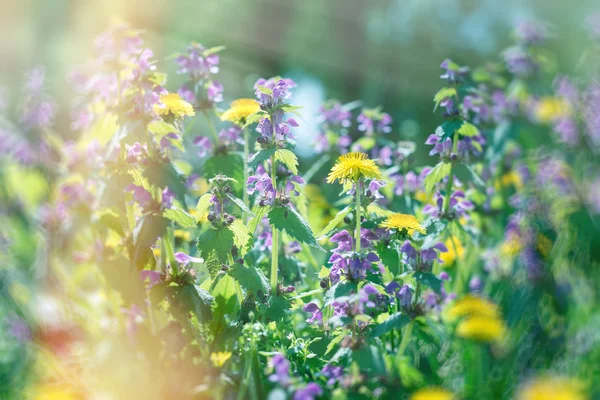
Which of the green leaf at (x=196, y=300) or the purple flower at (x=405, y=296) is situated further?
the green leaf at (x=196, y=300)

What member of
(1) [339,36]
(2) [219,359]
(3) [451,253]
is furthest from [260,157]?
(1) [339,36]

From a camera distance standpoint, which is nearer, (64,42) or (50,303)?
(50,303)

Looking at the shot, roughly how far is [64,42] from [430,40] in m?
7.80

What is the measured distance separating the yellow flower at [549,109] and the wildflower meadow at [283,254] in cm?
17

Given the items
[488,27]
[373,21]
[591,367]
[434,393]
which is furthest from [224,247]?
[488,27]

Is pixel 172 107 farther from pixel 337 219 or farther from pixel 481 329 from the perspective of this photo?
pixel 481 329

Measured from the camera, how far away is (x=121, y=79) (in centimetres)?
320

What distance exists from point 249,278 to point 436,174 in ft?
3.71

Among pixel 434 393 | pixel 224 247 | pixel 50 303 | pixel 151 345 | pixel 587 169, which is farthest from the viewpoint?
pixel 50 303

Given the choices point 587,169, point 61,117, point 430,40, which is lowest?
point 587,169

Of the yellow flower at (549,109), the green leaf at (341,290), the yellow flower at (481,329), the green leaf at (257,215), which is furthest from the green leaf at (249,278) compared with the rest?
the yellow flower at (549,109)

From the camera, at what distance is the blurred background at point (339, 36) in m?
10.9

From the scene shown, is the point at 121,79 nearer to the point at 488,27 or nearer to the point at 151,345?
the point at 151,345

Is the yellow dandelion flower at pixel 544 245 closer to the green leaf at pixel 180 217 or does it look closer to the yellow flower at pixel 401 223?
the yellow flower at pixel 401 223
